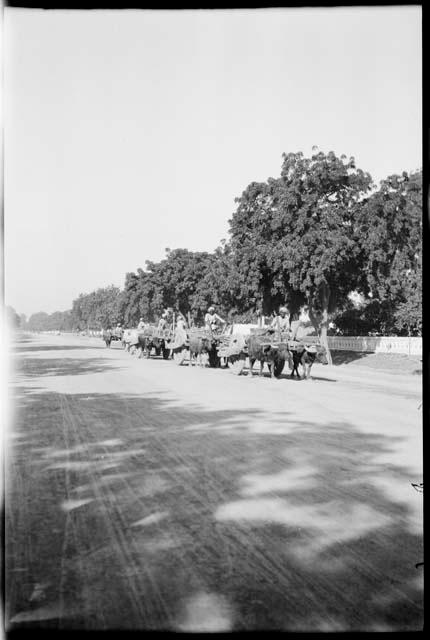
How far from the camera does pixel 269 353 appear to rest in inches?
682

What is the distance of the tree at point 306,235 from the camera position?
26031mm

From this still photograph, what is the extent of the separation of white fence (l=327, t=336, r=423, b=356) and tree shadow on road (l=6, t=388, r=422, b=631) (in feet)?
73.7

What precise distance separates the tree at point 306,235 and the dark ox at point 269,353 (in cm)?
868

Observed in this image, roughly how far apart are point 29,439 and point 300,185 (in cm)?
2200

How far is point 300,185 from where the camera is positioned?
27.1 m

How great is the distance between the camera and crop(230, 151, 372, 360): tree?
2603 centimetres

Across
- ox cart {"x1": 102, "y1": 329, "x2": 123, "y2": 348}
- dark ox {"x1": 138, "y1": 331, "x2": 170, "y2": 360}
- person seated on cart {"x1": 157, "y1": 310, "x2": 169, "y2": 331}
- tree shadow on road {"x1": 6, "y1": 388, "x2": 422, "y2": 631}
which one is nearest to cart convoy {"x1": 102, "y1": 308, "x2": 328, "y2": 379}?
dark ox {"x1": 138, "y1": 331, "x2": 170, "y2": 360}

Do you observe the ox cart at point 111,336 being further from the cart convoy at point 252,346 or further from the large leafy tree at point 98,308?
the large leafy tree at point 98,308

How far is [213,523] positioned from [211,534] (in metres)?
0.22

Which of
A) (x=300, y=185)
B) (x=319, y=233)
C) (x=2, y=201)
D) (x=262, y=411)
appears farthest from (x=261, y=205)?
(x=2, y=201)

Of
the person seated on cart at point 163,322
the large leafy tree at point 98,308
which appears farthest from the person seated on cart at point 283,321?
the large leafy tree at point 98,308

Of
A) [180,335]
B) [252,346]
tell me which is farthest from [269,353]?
[180,335]

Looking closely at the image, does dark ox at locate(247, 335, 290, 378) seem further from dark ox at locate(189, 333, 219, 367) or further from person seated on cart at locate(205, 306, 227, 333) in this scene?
person seated on cart at locate(205, 306, 227, 333)

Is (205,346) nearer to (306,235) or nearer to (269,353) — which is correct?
(269,353)
